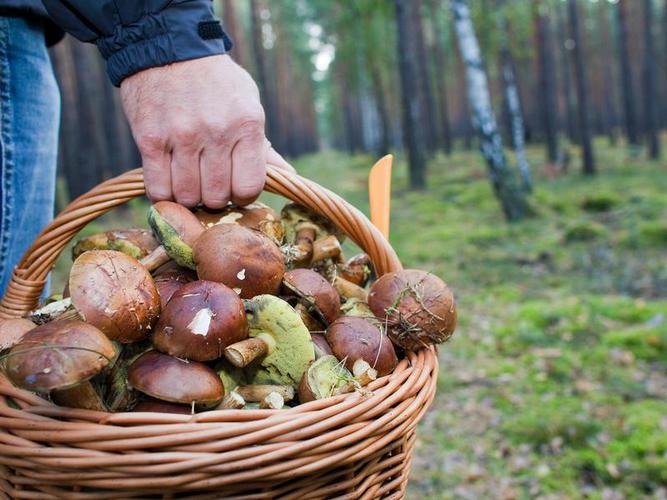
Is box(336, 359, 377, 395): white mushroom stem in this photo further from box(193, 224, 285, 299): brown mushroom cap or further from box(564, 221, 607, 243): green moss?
box(564, 221, 607, 243): green moss

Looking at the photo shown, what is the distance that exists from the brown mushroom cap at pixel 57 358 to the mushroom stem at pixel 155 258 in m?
0.53

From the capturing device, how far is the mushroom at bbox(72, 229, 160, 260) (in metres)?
1.73

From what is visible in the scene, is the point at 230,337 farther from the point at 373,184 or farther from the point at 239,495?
the point at 373,184

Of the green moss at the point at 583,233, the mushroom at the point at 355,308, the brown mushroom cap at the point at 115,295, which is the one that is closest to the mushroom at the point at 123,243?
the brown mushroom cap at the point at 115,295

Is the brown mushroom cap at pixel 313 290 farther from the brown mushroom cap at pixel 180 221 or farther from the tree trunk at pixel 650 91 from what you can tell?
the tree trunk at pixel 650 91

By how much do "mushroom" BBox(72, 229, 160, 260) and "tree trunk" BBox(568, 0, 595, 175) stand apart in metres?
14.8

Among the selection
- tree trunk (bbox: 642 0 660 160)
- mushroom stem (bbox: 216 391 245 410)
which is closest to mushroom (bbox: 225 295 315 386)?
mushroom stem (bbox: 216 391 245 410)

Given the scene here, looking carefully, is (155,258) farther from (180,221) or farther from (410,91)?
(410,91)

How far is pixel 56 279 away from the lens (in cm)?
729

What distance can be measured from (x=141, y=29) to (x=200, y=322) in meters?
0.85

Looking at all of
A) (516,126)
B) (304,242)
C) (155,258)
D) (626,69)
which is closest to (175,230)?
(155,258)

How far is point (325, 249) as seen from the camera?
6.26 feet

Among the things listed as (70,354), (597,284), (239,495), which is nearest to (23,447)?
(70,354)

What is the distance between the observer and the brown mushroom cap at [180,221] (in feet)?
5.28
